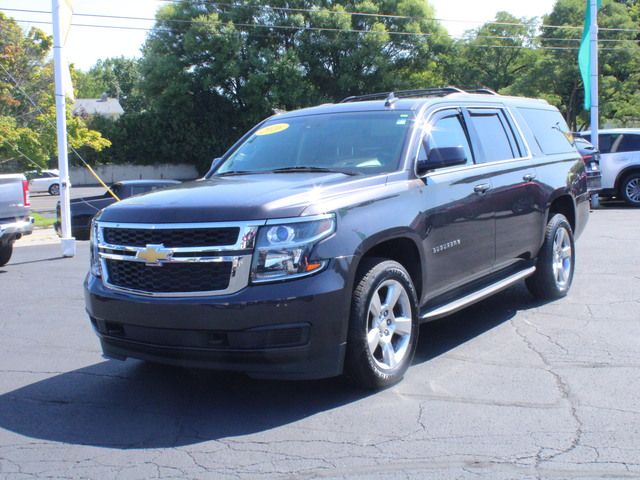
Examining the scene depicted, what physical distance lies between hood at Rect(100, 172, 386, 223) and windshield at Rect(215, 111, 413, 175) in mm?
358

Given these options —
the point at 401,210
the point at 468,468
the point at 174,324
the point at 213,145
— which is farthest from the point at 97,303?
the point at 213,145

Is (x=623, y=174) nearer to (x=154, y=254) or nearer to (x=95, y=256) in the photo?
(x=95, y=256)

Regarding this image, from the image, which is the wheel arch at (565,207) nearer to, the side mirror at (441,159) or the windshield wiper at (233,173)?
the side mirror at (441,159)

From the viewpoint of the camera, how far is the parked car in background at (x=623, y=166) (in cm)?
1747

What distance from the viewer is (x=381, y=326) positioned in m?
4.93

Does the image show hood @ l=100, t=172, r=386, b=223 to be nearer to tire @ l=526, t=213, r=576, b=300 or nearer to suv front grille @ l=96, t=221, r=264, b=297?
suv front grille @ l=96, t=221, r=264, b=297

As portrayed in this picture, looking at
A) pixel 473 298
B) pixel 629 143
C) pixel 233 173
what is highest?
pixel 629 143

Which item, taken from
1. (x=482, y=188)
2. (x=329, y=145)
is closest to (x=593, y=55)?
(x=482, y=188)

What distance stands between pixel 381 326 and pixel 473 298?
52.6 inches

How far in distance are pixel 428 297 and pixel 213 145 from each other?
43.7 meters

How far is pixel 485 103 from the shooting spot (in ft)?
22.2

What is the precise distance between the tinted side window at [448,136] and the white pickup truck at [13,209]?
23.6 feet

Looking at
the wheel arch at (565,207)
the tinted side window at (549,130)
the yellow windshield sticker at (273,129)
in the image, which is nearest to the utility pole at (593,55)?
the tinted side window at (549,130)

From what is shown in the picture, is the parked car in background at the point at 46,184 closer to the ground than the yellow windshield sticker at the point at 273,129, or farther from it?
closer to the ground
